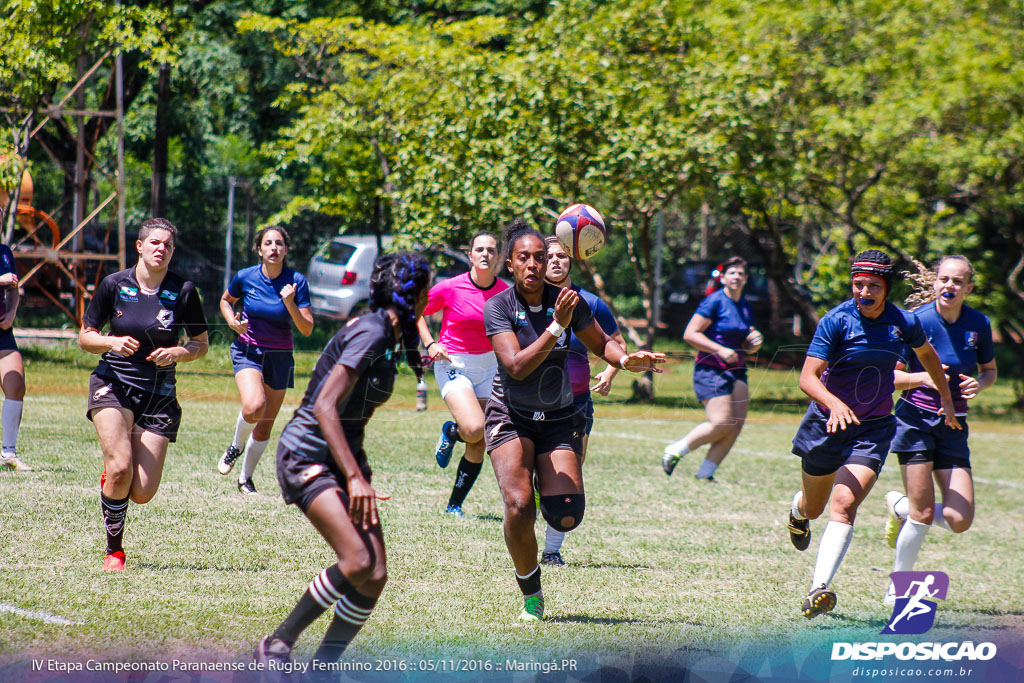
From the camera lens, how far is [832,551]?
5.52 meters

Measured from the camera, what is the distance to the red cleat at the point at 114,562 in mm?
5406

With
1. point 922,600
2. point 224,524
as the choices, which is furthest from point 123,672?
point 922,600

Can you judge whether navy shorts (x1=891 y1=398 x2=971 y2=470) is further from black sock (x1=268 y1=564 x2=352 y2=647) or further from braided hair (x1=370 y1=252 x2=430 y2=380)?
black sock (x1=268 y1=564 x2=352 y2=647)

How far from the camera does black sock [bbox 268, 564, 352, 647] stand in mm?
3777

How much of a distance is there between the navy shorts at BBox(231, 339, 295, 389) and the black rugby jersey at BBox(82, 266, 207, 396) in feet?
6.63

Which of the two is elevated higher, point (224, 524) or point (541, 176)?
point (541, 176)

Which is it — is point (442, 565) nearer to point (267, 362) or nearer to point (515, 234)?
point (515, 234)

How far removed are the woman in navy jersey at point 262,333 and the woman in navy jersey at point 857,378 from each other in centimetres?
388

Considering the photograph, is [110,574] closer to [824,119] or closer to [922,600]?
[922,600]

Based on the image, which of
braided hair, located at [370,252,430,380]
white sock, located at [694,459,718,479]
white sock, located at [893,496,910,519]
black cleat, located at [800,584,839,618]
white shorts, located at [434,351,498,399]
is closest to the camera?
braided hair, located at [370,252,430,380]

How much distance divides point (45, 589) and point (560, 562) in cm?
305

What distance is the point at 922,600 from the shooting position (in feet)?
18.2

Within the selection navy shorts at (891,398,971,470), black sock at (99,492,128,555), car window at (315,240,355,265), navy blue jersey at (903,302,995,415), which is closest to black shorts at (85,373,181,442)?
black sock at (99,492,128,555)

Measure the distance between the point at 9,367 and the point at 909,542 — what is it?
6591mm
